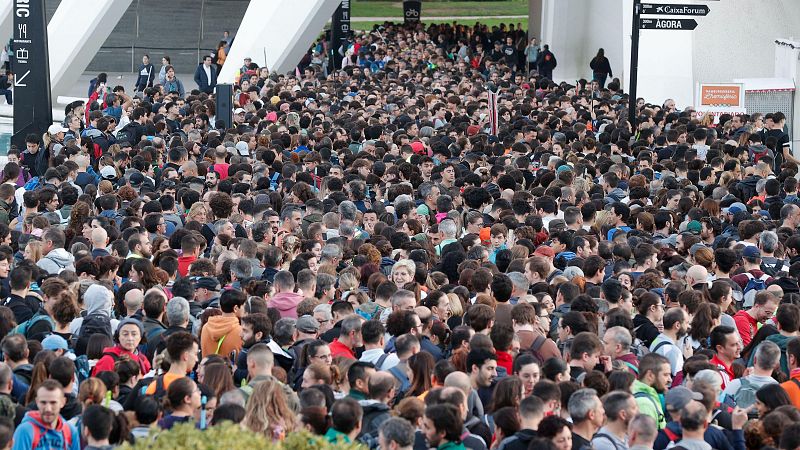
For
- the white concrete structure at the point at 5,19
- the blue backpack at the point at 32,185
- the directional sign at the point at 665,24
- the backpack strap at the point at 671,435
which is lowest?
the backpack strap at the point at 671,435

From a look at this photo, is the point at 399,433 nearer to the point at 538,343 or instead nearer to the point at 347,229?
the point at 538,343

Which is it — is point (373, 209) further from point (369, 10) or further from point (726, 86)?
point (369, 10)

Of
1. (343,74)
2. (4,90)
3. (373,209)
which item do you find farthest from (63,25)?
(373,209)

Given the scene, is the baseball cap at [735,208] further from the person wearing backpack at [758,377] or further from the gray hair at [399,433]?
the gray hair at [399,433]

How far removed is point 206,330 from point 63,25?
76.4 ft

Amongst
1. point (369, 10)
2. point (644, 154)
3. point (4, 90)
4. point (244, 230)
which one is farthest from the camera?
point (369, 10)

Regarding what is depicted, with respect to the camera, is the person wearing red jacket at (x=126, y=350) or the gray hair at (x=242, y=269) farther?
the gray hair at (x=242, y=269)

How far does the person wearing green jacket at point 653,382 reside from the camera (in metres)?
8.57

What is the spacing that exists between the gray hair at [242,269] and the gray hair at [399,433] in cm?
472

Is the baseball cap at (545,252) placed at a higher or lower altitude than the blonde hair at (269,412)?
higher

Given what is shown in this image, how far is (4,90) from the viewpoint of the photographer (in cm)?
3409

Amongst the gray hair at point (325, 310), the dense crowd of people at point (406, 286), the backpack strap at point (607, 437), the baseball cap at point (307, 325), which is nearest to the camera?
the backpack strap at point (607, 437)

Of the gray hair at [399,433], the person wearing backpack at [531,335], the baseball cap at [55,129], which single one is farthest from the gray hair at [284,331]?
the baseball cap at [55,129]

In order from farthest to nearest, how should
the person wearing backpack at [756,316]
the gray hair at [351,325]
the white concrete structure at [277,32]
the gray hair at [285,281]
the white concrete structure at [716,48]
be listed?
the white concrete structure at [277,32] → the white concrete structure at [716,48] → the gray hair at [285,281] → the person wearing backpack at [756,316] → the gray hair at [351,325]
